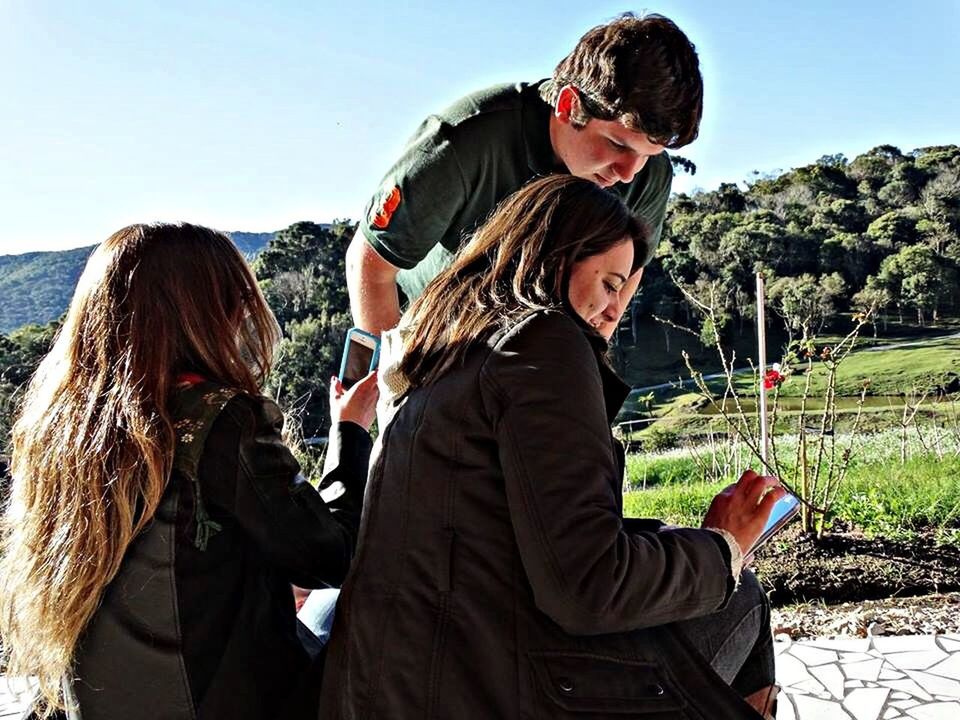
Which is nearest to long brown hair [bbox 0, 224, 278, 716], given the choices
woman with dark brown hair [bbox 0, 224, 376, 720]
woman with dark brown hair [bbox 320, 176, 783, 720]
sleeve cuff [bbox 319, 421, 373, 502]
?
woman with dark brown hair [bbox 0, 224, 376, 720]

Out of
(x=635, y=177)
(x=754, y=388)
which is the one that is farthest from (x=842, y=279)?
(x=635, y=177)

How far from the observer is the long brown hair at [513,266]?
3.95ft

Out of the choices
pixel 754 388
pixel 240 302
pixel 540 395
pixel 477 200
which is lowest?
pixel 754 388

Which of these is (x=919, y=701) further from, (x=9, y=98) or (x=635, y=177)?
(x=9, y=98)

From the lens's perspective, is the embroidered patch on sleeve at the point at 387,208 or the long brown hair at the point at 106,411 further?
the embroidered patch on sleeve at the point at 387,208

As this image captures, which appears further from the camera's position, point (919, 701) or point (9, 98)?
point (9, 98)

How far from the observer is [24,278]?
6.87 meters

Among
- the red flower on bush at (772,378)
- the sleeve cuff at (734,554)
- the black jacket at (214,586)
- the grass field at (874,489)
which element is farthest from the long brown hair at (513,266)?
the grass field at (874,489)

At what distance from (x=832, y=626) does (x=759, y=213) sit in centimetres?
763

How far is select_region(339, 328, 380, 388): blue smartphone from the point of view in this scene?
66.9 inches

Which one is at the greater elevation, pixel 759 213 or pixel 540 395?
pixel 759 213

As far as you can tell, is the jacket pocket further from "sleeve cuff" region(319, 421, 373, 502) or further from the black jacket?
"sleeve cuff" region(319, 421, 373, 502)

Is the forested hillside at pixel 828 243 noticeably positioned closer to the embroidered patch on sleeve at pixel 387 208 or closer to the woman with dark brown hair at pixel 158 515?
the embroidered patch on sleeve at pixel 387 208

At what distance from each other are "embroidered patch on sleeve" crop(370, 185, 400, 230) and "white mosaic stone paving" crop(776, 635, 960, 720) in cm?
152
